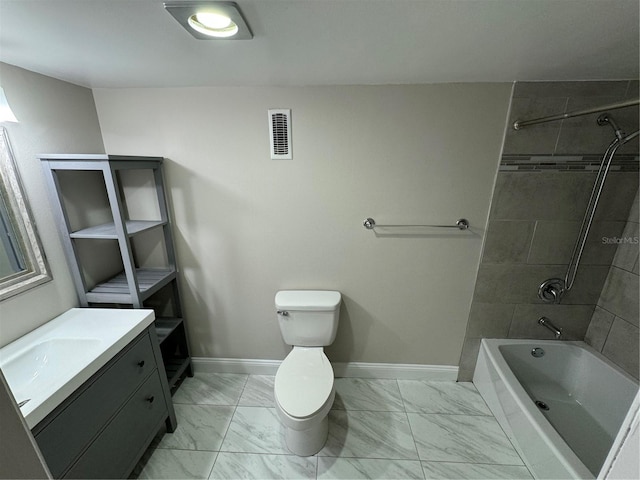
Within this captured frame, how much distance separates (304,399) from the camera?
129 centimetres

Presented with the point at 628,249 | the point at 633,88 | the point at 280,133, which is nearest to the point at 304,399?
the point at 280,133

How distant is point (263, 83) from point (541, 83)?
1.45m

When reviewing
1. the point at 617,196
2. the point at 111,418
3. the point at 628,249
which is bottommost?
the point at 111,418

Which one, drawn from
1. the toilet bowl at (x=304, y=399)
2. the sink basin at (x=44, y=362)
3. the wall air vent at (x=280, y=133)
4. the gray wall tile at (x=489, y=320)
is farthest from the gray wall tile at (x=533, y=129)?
the sink basin at (x=44, y=362)

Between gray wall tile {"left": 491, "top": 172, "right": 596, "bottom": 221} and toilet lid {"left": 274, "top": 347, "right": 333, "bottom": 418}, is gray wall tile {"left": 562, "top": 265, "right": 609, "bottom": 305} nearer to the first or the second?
gray wall tile {"left": 491, "top": 172, "right": 596, "bottom": 221}

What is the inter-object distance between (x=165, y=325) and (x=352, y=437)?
137 centimetres

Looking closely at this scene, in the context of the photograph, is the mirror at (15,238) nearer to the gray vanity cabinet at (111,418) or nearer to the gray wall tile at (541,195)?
the gray vanity cabinet at (111,418)

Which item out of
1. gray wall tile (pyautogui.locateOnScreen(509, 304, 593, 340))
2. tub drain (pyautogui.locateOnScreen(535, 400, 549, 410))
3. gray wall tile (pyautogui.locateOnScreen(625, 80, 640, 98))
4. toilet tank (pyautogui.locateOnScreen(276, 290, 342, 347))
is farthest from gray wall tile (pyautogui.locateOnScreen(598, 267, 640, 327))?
toilet tank (pyautogui.locateOnScreen(276, 290, 342, 347))

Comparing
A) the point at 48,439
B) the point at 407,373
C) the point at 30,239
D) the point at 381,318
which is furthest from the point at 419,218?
the point at 30,239

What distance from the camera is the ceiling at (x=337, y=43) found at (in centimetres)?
76

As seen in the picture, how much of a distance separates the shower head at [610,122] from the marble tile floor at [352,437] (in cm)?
173

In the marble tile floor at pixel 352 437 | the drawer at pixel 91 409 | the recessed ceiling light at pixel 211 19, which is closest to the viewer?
the recessed ceiling light at pixel 211 19

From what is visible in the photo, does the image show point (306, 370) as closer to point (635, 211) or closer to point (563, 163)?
point (563, 163)

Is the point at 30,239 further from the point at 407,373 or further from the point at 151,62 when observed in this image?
the point at 407,373
